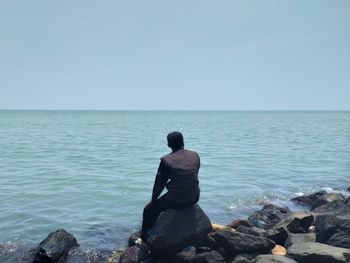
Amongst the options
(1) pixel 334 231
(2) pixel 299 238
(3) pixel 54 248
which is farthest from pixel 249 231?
(3) pixel 54 248

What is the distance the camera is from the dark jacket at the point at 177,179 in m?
8.77

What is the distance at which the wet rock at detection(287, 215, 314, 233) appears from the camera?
10.3 metres

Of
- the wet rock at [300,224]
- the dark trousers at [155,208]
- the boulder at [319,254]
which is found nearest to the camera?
the boulder at [319,254]

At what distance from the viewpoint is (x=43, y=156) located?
114 feet

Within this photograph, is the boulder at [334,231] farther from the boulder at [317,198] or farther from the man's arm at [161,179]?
the boulder at [317,198]

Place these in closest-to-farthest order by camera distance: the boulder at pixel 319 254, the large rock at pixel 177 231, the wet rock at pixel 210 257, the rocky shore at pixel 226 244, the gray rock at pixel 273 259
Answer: the gray rock at pixel 273 259
the boulder at pixel 319 254
the rocky shore at pixel 226 244
the wet rock at pixel 210 257
the large rock at pixel 177 231

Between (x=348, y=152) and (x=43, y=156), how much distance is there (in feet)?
92.6

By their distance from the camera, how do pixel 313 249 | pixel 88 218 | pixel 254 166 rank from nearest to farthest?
1. pixel 313 249
2. pixel 88 218
3. pixel 254 166

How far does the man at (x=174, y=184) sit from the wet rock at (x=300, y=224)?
289cm

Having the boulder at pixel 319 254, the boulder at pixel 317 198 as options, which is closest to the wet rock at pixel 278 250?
the boulder at pixel 319 254

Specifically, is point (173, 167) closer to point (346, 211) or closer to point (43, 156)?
point (346, 211)

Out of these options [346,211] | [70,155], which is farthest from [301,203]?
[70,155]

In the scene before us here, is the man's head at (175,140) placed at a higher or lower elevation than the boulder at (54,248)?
higher

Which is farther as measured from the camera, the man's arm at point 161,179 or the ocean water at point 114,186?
the ocean water at point 114,186
